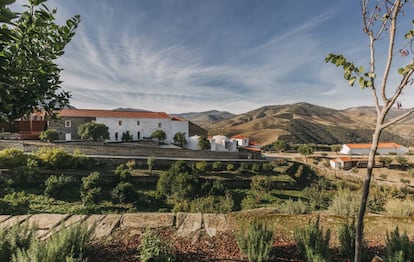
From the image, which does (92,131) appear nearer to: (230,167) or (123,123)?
(123,123)

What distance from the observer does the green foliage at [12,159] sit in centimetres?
1831

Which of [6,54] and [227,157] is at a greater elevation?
[6,54]

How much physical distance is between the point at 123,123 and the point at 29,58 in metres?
36.4

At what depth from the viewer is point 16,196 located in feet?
45.1

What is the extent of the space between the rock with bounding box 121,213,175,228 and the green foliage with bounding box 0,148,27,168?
21.9 m

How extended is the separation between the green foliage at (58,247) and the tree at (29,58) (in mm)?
1397

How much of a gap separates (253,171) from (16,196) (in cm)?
2373

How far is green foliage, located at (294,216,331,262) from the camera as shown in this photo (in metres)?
2.29

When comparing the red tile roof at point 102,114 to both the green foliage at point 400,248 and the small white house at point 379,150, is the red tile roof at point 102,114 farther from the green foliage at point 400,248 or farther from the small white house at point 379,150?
the small white house at point 379,150

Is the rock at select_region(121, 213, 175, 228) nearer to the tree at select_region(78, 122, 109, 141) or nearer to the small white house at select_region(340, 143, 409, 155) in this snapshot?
the tree at select_region(78, 122, 109, 141)

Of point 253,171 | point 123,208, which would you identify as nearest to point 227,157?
point 253,171

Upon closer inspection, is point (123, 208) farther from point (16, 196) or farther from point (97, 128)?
point (97, 128)

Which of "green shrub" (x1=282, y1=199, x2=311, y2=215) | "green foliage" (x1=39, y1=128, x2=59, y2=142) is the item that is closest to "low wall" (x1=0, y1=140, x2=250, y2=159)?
"green foliage" (x1=39, y1=128, x2=59, y2=142)

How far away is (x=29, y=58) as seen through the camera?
2.08 meters
